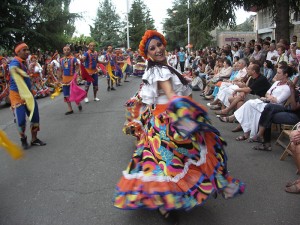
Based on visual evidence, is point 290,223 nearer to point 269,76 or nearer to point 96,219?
point 96,219

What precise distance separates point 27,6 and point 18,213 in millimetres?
17881

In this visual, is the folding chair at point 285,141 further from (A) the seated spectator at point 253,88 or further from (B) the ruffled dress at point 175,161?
(B) the ruffled dress at point 175,161

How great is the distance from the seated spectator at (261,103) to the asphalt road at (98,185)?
0.32m

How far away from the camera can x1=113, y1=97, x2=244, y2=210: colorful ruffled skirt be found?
2.75m

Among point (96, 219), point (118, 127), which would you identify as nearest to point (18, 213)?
point (96, 219)

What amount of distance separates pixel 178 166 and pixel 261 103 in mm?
3396

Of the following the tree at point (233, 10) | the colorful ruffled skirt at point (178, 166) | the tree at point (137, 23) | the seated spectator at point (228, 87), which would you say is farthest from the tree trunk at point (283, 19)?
the tree at point (137, 23)

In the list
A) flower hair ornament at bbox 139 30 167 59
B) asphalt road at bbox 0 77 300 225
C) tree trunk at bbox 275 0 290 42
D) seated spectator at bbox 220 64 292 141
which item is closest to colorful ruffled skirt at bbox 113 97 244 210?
asphalt road at bbox 0 77 300 225

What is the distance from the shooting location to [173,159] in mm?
2955

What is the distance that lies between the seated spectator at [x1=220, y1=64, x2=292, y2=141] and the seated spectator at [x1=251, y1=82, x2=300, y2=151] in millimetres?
227

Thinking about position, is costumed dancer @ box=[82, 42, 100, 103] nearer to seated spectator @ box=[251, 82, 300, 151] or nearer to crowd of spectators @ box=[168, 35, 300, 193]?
crowd of spectators @ box=[168, 35, 300, 193]

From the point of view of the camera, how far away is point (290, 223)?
3166mm

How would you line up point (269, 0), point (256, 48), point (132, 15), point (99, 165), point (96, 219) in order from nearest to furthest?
1. point (96, 219)
2. point (99, 165)
3. point (256, 48)
4. point (269, 0)
5. point (132, 15)

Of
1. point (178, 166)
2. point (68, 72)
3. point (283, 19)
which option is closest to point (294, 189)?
point (178, 166)
